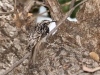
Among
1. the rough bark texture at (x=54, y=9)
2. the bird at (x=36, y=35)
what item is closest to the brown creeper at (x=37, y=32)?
the bird at (x=36, y=35)

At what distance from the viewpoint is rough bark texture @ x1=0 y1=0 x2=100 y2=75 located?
3170 mm

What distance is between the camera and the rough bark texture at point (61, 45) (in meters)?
3.17

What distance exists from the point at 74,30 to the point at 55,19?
19 cm

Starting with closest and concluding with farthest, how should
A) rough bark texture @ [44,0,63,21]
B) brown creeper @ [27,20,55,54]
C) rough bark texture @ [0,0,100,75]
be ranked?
1. rough bark texture @ [0,0,100,75]
2. brown creeper @ [27,20,55,54]
3. rough bark texture @ [44,0,63,21]

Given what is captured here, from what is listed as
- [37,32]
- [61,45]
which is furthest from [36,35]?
[61,45]

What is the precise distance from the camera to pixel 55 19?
11.3 ft

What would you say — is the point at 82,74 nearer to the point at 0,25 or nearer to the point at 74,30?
the point at 74,30

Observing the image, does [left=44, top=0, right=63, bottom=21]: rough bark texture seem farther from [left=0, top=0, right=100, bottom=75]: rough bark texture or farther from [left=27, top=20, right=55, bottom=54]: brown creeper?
[left=27, top=20, right=55, bottom=54]: brown creeper

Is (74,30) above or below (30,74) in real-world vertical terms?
above

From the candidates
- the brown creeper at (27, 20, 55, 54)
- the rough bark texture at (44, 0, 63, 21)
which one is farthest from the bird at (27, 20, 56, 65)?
the rough bark texture at (44, 0, 63, 21)

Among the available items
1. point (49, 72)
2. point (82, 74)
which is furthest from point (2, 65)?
point (82, 74)

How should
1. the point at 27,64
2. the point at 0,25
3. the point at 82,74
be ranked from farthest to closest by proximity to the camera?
the point at 0,25
the point at 27,64
the point at 82,74

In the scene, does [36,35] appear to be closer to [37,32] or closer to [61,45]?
[37,32]

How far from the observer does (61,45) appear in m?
3.34
